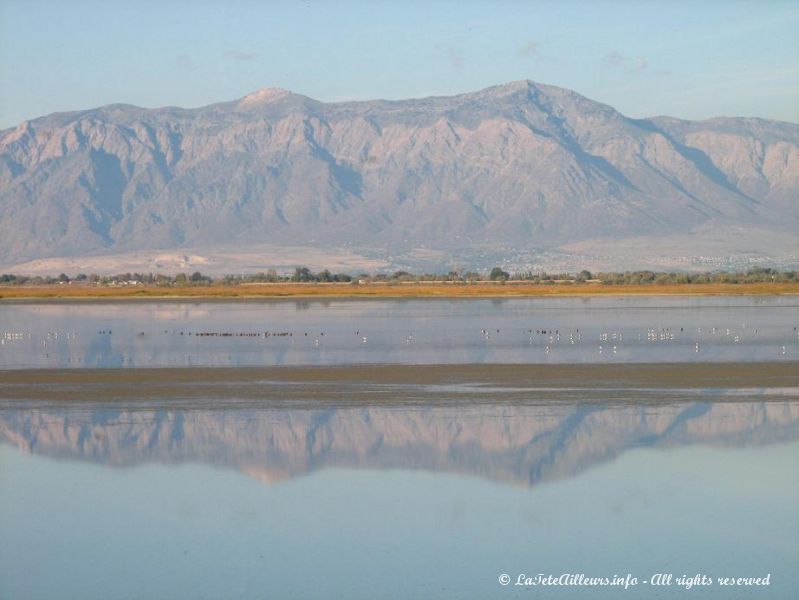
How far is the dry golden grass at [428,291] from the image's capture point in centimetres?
10750

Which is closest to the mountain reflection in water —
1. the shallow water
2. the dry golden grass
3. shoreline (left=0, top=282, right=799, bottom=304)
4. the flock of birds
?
the shallow water

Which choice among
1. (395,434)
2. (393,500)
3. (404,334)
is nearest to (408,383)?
(395,434)

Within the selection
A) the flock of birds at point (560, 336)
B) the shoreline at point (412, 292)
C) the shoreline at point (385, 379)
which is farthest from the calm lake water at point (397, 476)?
the shoreline at point (412, 292)

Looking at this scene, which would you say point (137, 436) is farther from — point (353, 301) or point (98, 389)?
point (353, 301)

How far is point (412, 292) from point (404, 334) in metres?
56.7

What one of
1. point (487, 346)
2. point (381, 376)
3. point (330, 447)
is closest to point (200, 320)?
point (487, 346)

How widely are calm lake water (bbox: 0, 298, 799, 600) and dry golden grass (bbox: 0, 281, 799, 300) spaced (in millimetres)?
64279

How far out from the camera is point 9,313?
8694 cm

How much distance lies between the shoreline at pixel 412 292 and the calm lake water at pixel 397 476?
208ft

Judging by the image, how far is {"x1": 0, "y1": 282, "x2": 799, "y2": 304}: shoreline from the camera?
10694cm

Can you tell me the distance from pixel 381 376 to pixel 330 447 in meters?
12.0

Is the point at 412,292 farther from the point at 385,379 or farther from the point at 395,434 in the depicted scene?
the point at 395,434

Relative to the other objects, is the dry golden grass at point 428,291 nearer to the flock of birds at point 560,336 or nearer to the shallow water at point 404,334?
the shallow water at point 404,334

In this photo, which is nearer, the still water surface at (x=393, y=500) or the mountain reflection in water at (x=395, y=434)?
the still water surface at (x=393, y=500)
